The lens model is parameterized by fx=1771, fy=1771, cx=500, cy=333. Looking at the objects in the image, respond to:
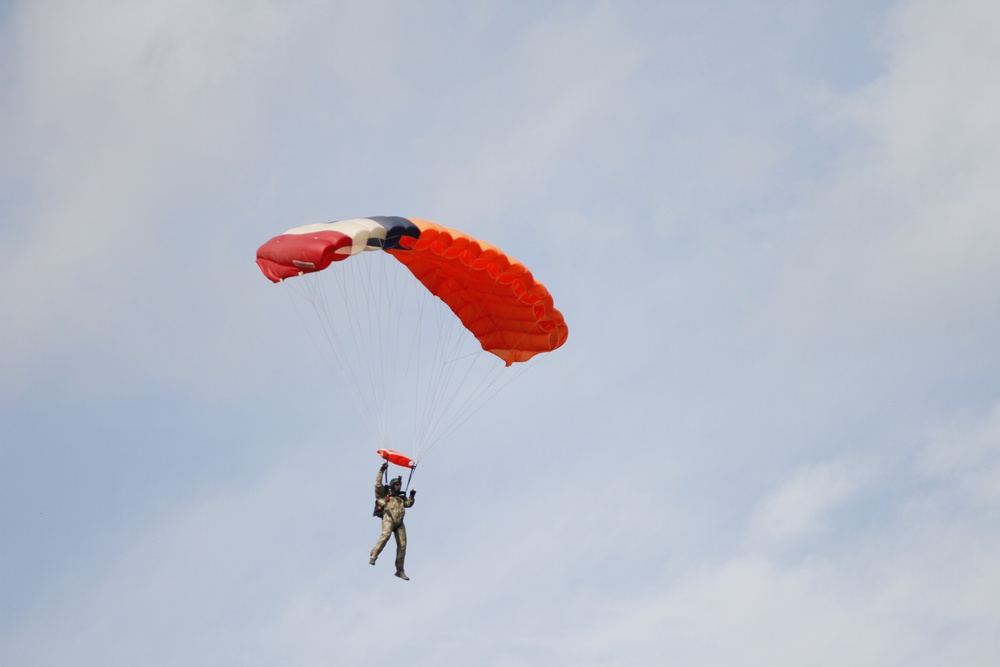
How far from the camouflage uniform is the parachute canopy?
13.5 feet

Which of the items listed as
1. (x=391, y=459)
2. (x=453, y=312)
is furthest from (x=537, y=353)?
(x=391, y=459)

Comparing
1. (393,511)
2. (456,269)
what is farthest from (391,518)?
(456,269)

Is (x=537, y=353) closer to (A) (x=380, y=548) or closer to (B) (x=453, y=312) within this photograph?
(B) (x=453, y=312)

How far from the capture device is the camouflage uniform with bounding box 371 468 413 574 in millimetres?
31828

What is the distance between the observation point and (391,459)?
3206 centimetres

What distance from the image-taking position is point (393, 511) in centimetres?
3198

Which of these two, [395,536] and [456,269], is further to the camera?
[456,269]

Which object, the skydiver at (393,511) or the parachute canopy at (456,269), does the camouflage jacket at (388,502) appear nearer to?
the skydiver at (393,511)

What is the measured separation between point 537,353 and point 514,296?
2.00 metres

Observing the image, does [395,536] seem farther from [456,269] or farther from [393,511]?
[456,269]

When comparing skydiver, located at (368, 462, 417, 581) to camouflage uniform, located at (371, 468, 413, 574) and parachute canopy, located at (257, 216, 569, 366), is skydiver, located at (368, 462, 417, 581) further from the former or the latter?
parachute canopy, located at (257, 216, 569, 366)

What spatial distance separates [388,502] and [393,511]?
0.19 metres

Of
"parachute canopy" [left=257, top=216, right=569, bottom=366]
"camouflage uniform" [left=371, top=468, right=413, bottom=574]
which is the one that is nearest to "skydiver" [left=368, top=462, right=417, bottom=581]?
"camouflage uniform" [left=371, top=468, right=413, bottom=574]

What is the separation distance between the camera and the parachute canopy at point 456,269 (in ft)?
102
